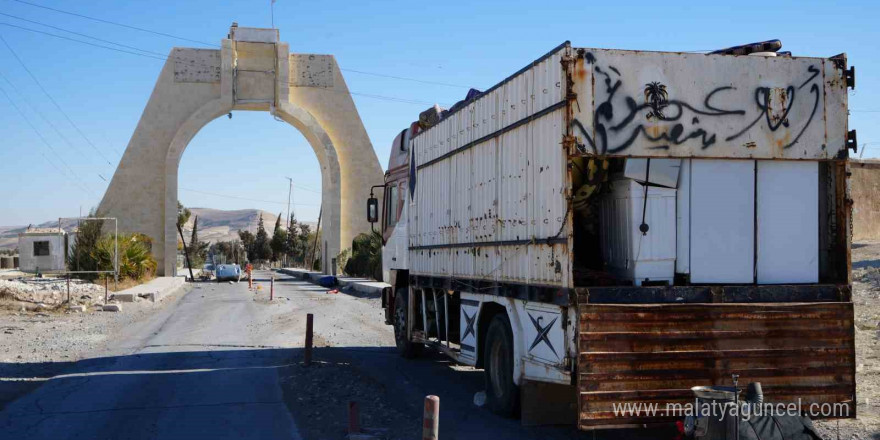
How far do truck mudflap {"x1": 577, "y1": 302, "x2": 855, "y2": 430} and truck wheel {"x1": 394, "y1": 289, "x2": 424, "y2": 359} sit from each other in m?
6.81

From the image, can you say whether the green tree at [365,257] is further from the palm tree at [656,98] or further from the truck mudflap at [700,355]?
the truck mudflap at [700,355]

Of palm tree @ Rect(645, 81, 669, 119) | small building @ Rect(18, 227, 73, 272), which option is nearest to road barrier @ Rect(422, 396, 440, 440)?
palm tree @ Rect(645, 81, 669, 119)

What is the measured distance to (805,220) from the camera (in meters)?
7.64

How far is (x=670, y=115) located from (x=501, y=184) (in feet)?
7.53

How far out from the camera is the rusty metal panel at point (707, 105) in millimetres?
7215

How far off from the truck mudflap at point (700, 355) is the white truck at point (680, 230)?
0.01m

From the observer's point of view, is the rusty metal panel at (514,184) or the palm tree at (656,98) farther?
the rusty metal panel at (514,184)

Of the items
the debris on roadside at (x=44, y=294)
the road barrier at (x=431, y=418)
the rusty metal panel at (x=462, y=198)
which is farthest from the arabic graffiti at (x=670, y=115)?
the debris on roadside at (x=44, y=294)

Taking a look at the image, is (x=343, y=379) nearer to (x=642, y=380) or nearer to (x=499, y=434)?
(x=499, y=434)

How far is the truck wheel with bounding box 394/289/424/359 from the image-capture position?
44.3 feet

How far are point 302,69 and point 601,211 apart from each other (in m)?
46.5

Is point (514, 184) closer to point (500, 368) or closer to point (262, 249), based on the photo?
point (500, 368)

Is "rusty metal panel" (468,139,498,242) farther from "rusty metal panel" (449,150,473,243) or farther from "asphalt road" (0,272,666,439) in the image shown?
"asphalt road" (0,272,666,439)

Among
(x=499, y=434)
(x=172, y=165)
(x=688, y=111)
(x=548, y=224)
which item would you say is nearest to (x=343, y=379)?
(x=499, y=434)
